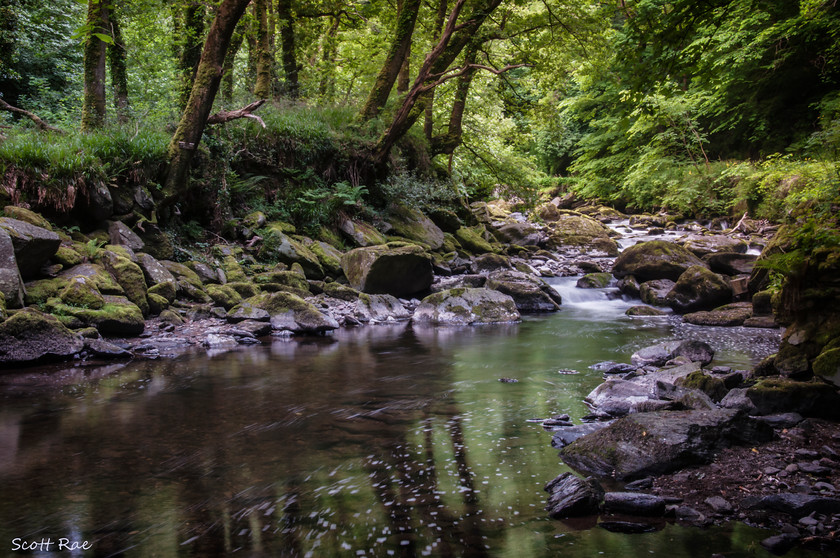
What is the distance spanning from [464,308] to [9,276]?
27.1 ft

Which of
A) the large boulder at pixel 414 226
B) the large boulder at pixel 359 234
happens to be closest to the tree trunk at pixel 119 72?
the large boulder at pixel 359 234

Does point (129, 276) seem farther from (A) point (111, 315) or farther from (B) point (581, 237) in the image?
(B) point (581, 237)

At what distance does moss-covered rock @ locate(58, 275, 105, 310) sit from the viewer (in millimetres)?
7293

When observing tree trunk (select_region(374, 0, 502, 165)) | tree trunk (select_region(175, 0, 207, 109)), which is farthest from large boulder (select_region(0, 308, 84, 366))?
tree trunk (select_region(374, 0, 502, 165))

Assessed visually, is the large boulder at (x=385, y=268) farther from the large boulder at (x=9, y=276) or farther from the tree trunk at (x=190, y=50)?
the large boulder at (x=9, y=276)

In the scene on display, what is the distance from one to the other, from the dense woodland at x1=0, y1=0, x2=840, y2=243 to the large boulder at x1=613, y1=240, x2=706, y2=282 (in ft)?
9.60

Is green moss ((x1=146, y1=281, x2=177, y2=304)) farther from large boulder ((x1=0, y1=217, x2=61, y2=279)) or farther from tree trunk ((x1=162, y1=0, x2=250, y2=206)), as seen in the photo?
tree trunk ((x1=162, y1=0, x2=250, y2=206))

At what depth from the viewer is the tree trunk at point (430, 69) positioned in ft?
42.7

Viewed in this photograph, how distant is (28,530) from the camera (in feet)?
9.21

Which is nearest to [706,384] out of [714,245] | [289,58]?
[714,245]

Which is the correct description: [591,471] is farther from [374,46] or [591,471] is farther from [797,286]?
[374,46]

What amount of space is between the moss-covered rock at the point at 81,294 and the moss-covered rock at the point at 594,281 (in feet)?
40.0

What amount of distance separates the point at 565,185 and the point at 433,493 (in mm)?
33654

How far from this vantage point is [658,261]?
13828mm
